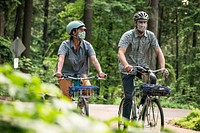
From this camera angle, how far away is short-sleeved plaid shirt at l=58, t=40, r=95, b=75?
25.4 feet

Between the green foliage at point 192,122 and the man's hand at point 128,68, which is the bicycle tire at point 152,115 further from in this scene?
the green foliage at point 192,122

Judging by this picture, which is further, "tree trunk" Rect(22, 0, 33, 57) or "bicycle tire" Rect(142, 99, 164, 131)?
"tree trunk" Rect(22, 0, 33, 57)

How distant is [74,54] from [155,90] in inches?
61.9

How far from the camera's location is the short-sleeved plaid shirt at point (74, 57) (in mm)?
7730

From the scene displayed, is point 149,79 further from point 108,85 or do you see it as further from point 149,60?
point 108,85

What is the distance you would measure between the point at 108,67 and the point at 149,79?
58.8 ft

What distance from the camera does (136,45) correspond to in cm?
746

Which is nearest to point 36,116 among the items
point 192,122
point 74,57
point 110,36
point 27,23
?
point 74,57

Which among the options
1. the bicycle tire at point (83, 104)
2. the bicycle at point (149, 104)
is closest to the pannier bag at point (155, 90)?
the bicycle at point (149, 104)

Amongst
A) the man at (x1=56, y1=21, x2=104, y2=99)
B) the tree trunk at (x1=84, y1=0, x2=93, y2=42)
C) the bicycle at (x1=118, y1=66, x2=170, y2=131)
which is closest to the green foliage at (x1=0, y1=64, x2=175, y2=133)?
the bicycle at (x1=118, y1=66, x2=170, y2=131)

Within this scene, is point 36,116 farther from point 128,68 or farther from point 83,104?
point 83,104

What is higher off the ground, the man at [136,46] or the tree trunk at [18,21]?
the tree trunk at [18,21]

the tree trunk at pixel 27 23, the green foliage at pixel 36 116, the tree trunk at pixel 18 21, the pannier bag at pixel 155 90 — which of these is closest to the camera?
the green foliage at pixel 36 116

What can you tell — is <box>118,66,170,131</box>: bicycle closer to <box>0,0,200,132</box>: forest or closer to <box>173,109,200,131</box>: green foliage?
<box>173,109,200,131</box>: green foliage
